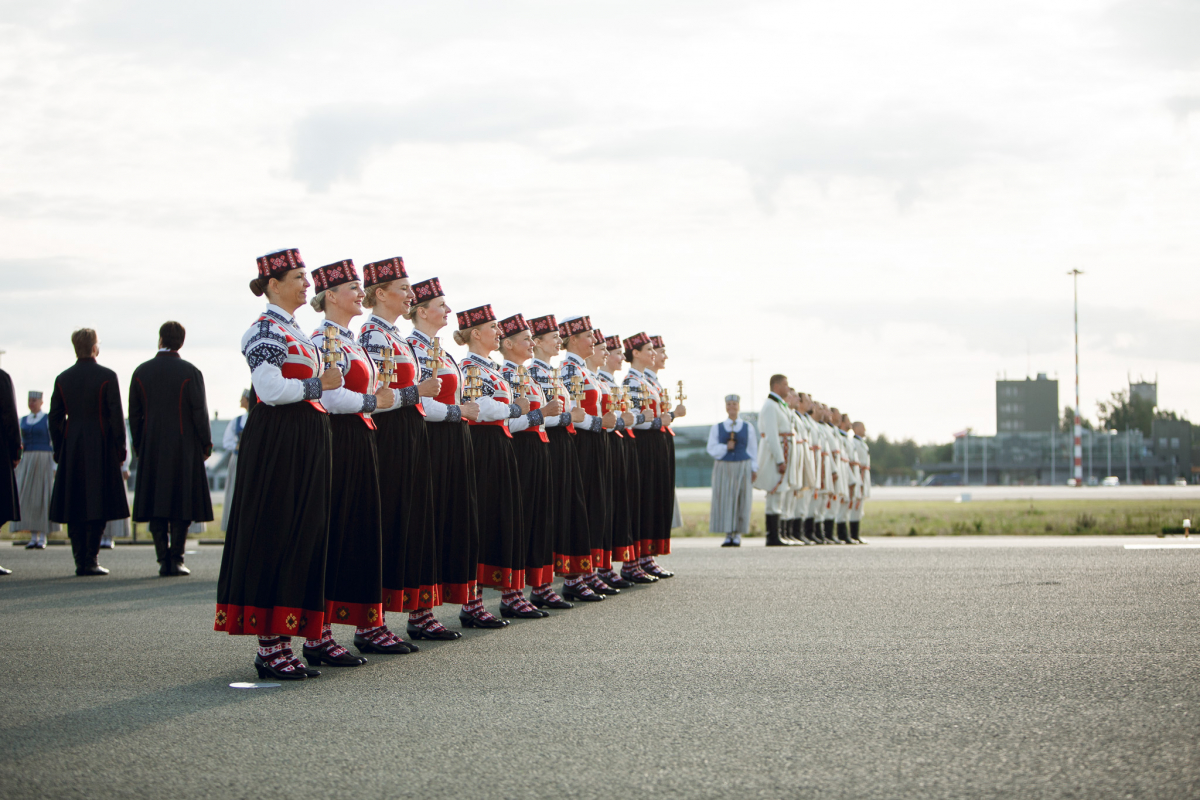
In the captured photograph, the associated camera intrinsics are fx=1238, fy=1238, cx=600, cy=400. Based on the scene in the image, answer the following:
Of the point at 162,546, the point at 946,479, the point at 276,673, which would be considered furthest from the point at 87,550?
the point at 946,479

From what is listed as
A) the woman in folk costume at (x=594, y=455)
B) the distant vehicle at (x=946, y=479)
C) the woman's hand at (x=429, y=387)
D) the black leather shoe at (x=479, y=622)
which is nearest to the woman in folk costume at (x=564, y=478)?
the woman in folk costume at (x=594, y=455)

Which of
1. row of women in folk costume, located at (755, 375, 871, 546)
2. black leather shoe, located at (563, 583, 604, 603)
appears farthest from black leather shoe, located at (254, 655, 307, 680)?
row of women in folk costume, located at (755, 375, 871, 546)

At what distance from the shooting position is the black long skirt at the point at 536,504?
9.55 metres

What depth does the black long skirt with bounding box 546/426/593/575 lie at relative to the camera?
33.3 feet

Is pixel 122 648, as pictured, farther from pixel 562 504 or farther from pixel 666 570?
pixel 666 570

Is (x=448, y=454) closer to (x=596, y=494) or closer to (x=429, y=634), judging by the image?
(x=429, y=634)

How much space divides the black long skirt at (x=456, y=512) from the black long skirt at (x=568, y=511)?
1815mm

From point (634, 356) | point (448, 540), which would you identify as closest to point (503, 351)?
point (448, 540)

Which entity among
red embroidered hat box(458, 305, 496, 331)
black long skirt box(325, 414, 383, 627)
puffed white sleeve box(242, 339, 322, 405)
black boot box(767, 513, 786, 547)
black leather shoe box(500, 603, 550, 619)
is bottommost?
black leather shoe box(500, 603, 550, 619)

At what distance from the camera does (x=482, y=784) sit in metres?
4.14

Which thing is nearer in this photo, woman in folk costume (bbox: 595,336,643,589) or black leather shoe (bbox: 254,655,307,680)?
black leather shoe (bbox: 254,655,307,680)

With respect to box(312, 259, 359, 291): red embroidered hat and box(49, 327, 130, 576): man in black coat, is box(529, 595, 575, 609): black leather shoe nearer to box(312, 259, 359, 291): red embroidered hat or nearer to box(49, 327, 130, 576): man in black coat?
box(312, 259, 359, 291): red embroidered hat

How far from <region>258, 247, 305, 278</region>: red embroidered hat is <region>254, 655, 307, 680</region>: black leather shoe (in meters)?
2.08

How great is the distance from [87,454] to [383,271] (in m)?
6.12
